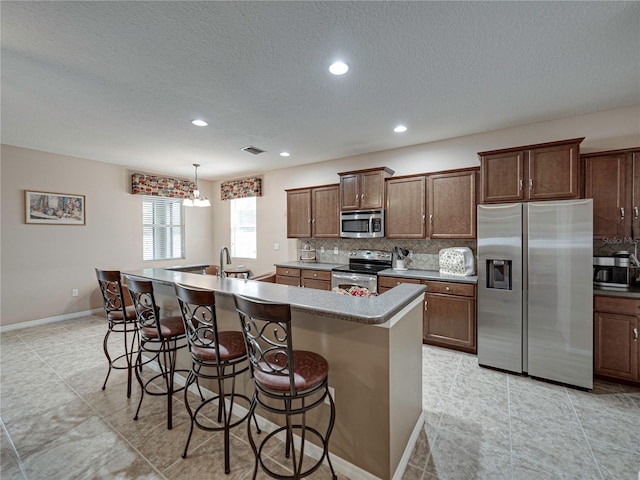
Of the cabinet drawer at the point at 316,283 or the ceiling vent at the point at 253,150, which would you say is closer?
the ceiling vent at the point at 253,150

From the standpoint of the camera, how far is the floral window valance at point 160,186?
545 cm

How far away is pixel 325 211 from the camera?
4.80 m

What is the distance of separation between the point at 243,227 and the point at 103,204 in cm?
257

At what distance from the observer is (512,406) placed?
238 cm

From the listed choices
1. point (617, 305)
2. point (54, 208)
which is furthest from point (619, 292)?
point (54, 208)

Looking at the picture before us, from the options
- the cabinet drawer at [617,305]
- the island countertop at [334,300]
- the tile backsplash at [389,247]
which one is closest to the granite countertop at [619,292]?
the cabinet drawer at [617,305]

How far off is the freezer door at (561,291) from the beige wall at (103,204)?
112cm

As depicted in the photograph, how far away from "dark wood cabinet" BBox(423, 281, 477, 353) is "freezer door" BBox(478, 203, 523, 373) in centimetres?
15

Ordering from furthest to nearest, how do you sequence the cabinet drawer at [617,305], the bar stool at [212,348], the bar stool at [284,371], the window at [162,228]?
the window at [162,228] → the cabinet drawer at [617,305] → the bar stool at [212,348] → the bar stool at [284,371]

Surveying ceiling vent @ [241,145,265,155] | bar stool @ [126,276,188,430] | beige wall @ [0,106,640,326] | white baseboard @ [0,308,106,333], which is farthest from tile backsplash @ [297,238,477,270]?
white baseboard @ [0,308,106,333]

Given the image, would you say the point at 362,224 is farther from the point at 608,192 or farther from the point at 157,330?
the point at 157,330

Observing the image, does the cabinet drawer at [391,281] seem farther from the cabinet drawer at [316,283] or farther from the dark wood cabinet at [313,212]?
the dark wood cabinet at [313,212]

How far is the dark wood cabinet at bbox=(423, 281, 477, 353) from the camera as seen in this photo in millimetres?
3248

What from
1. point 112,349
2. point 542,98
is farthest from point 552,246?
point 112,349
